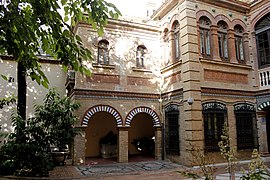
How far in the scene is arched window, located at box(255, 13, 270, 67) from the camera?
39.8ft

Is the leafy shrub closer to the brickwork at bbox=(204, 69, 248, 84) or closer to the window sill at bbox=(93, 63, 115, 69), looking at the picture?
the window sill at bbox=(93, 63, 115, 69)

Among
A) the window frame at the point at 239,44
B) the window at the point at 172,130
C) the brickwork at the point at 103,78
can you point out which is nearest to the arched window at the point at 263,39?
the window frame at the point at 239,44

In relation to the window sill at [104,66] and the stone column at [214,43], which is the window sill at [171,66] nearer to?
the stone column at [214,43]

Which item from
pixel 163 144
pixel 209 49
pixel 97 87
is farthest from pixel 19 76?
pixel 209 49

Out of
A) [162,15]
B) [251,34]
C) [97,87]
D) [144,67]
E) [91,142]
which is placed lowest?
[91,142]

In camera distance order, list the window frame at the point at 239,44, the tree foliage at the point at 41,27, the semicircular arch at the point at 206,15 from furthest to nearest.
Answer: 1. the window frame at the point at 239,44
2. the semicircular arch at the point at 206,15
3. the tree foliage at the point at 41,27

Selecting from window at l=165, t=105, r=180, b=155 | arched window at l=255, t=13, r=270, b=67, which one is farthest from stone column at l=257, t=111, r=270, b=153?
window at l=165, t=105, r=180, b=155

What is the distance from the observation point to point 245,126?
39.1 ft

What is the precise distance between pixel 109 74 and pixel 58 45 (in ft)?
27.3

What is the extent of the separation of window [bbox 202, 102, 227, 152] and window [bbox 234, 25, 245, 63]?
9.76 ft

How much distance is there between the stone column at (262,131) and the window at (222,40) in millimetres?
3361

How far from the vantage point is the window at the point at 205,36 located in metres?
11.6

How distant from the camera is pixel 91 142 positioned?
47.3 feet

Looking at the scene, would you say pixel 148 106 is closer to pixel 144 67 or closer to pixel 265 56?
pixel 144 67
